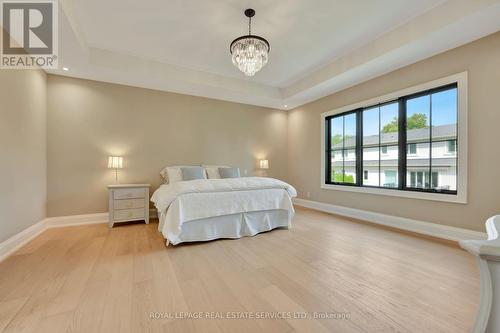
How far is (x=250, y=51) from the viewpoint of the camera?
2557mm

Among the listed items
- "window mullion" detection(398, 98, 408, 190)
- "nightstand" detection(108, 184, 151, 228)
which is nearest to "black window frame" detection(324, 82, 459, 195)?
"window mullion" detection(398, 98, 408, 190)

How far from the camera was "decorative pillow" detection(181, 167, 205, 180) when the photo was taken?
13.3 feet

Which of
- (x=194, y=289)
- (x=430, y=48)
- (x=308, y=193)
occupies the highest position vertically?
(x=430, y=48)

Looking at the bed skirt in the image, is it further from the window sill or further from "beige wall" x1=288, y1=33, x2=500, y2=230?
"beige wall" x1=288, y1=33, x2=500, y2=230

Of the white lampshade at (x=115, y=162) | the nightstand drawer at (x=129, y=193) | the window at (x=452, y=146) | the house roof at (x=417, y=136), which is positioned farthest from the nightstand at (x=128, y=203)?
the window at (x=452, y=146)

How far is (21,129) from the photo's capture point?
285 centimetres

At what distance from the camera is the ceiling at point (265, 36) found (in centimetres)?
251

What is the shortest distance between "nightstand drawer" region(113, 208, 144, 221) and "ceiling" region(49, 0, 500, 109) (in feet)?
8.02

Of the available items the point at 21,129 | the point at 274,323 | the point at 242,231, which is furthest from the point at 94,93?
the point at 274,323

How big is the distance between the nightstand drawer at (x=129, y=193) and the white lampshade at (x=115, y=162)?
0.49 metres

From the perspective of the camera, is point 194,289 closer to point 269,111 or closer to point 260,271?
point 260,271

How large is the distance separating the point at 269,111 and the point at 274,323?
5187 millimetres

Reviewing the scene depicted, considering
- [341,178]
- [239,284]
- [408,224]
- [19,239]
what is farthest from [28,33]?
[408,224]

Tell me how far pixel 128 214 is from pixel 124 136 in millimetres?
1560
